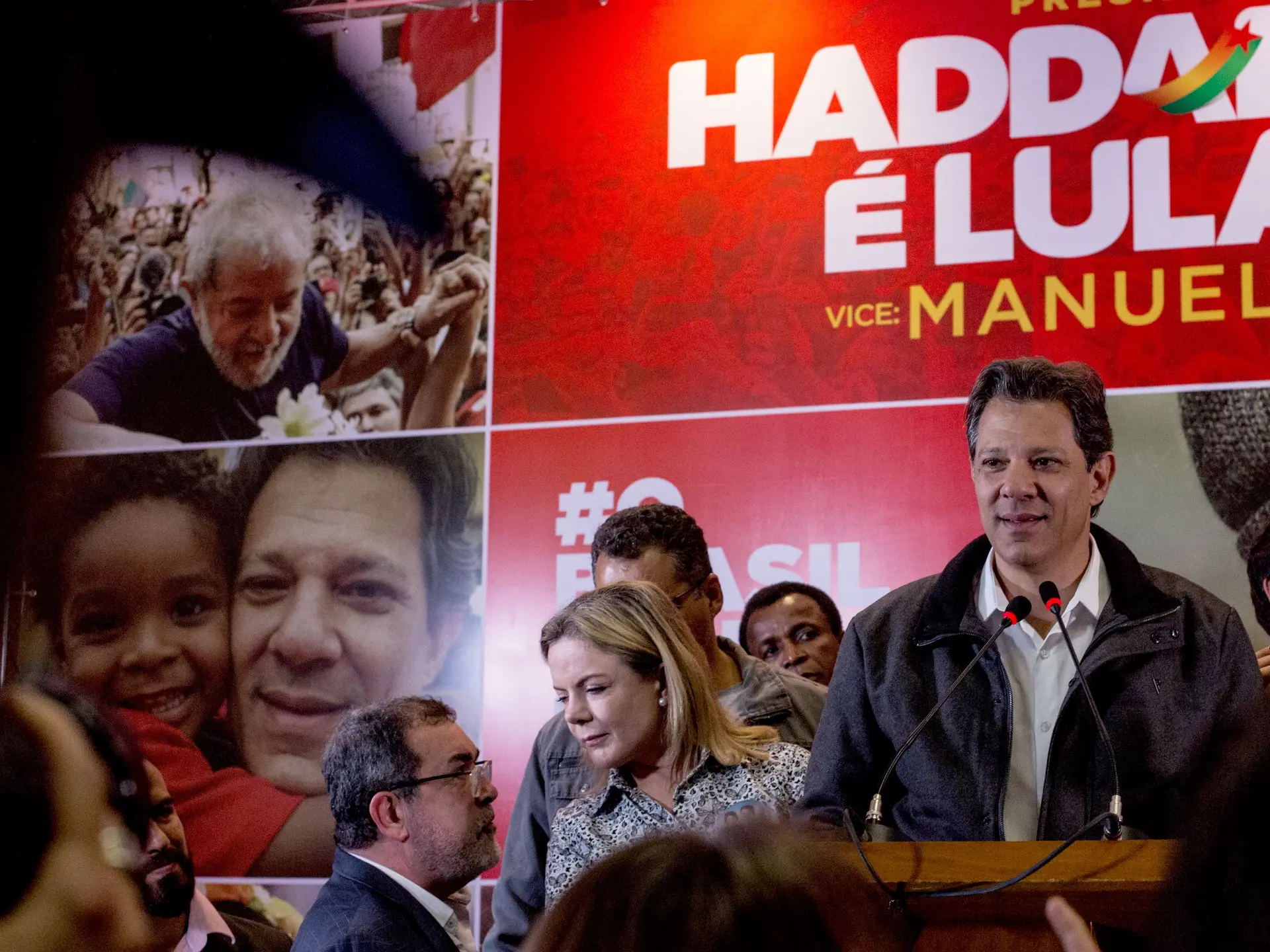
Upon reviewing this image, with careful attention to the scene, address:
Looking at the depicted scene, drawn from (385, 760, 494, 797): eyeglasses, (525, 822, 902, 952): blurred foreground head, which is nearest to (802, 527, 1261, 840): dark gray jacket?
(385, 760, 494, 797): eyeglasses

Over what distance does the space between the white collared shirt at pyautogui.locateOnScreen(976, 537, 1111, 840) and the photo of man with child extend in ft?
8.81

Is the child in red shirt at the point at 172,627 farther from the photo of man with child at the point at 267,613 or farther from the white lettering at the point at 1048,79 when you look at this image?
the white lettering at the point at 1048,79

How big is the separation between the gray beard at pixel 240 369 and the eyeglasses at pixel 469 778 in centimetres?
254

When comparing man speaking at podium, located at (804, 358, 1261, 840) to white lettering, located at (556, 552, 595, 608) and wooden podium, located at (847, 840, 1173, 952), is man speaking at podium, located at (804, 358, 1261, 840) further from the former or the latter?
white lettering, located at (556, 552, 595, 608)

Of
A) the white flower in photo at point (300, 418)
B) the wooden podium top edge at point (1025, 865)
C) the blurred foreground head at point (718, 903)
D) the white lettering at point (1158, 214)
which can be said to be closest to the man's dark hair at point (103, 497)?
the white flower in photo at point (300, 418)

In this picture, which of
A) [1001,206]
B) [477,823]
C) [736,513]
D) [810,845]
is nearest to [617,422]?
[736,513]

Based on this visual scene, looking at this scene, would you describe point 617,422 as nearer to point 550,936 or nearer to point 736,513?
point 736,513

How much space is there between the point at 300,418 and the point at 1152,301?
9.37ft

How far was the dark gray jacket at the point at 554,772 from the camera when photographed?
340 cm

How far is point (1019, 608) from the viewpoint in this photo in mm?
2680

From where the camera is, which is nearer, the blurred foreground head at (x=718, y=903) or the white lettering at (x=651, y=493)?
the blurred foreground head at (x=718, y=903)

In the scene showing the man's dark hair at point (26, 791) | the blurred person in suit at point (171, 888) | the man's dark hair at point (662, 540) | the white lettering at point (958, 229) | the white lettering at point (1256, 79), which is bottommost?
the blurred person in suit at point (171, 888)

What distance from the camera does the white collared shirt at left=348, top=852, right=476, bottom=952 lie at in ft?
10.7

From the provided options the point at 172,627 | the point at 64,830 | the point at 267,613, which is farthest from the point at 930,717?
the point at 172,627
